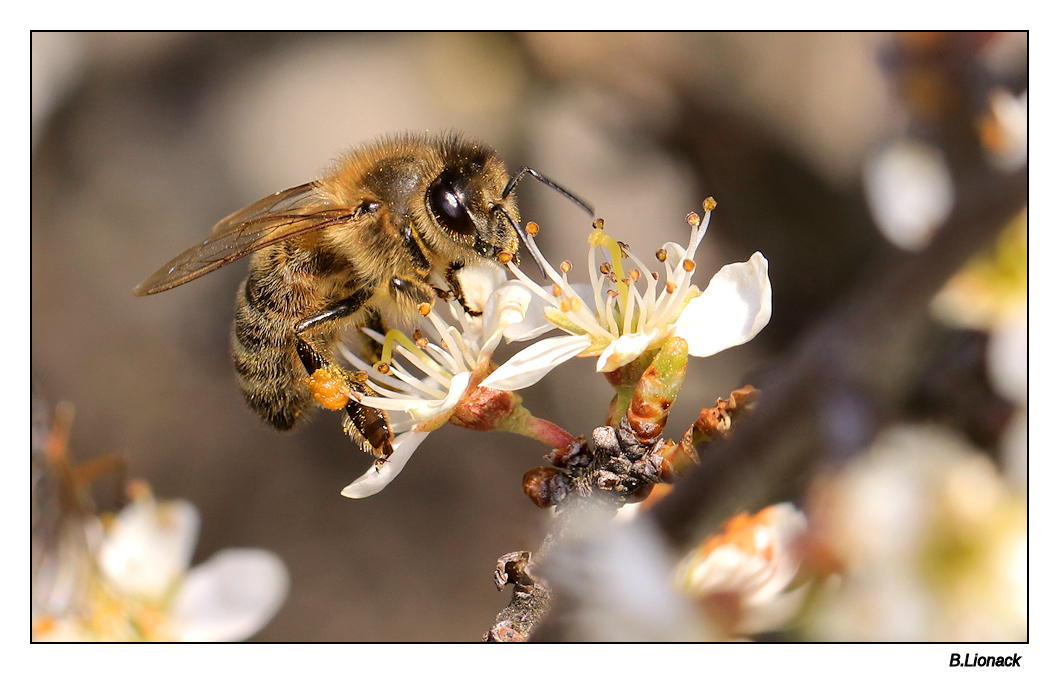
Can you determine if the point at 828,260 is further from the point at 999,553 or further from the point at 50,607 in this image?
the point at 50,607

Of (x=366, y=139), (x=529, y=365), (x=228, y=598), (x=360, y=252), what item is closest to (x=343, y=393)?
(x=360, y=252)

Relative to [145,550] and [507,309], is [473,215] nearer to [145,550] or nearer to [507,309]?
[507,309]

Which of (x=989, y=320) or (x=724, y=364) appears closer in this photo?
(x=989, y=320)

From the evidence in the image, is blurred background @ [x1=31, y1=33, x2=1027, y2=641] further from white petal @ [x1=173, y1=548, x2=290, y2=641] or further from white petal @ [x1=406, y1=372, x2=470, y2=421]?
white petal @ [x1=406, y1=372, x2=470, y2=421]

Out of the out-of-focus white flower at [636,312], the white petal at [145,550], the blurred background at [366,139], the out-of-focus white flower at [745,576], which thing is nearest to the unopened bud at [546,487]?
the out-of-focus white flower at [636,312]
